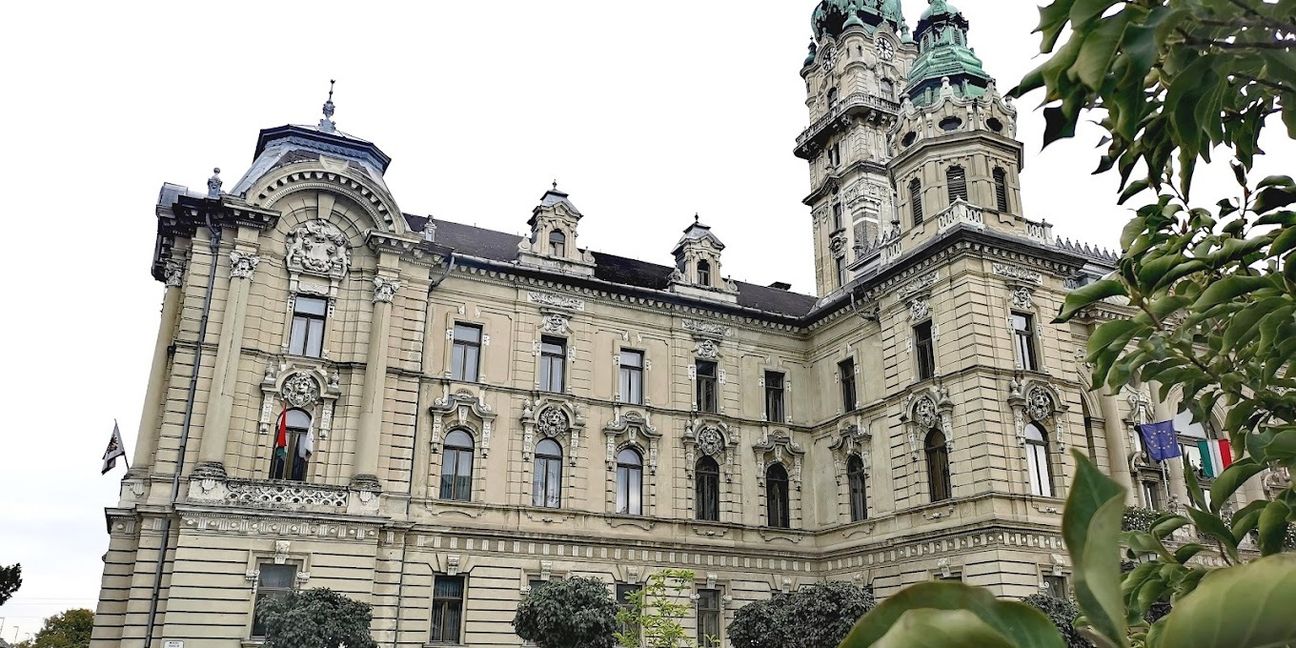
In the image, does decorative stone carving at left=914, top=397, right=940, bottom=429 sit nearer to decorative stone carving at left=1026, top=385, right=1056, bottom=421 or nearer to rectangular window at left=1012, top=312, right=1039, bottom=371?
decorative stone carving at left=1026, top=385, right=1056, bottom=421

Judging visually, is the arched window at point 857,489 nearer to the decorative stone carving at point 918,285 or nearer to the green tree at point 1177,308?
the decorative stone carving at point 918,285

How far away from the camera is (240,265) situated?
80.4ft

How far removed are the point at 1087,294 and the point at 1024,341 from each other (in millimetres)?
23964

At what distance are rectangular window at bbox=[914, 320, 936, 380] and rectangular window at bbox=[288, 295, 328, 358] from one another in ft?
52.4

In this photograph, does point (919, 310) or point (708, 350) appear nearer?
point (919, 310)

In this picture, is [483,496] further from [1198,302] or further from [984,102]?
[1198,302]

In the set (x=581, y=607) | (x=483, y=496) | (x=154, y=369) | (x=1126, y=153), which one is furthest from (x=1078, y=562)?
(x=154, y=369)

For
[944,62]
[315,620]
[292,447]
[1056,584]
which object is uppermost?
[944,62]

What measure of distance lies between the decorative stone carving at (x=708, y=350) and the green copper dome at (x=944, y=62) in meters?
9.79

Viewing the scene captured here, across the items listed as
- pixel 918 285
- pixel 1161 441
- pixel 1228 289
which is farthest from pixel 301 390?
pixel 1228 289

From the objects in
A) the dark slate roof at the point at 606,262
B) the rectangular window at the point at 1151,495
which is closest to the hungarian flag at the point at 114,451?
the dark slate roof at the point at 606,262

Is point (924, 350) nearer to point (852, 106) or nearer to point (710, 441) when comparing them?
point (710, 441)

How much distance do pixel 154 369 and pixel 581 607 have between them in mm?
12968

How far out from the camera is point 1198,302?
9.62ft
